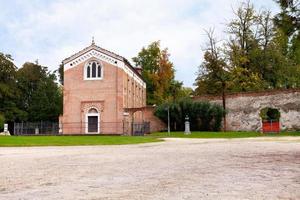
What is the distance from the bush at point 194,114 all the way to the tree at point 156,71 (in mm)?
18106

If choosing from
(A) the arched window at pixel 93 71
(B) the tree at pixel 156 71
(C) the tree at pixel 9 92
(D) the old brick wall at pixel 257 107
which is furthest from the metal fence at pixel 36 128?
(B) the tree at pixel 156 71

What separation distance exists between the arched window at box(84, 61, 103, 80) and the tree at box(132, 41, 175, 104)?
1695 cm

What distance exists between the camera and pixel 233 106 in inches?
1716

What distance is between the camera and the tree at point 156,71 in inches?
2527

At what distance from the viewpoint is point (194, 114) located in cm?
4362

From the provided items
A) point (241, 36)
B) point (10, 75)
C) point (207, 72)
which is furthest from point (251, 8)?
point (10, 75)

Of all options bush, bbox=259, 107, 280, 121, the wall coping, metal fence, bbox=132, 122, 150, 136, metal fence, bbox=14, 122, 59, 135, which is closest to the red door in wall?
bush, bbox=259, 107, 280, 121

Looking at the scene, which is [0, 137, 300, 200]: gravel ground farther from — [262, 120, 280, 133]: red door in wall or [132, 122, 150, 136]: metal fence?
[132, 122, 150, 136]: metal fence

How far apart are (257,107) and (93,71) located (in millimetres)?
18186

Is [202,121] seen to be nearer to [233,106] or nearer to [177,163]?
[233,106]

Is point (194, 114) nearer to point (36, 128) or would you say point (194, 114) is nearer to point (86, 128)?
point (86, 128)

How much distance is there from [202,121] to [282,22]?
30.3 metres

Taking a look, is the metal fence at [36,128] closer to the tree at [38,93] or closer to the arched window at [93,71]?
the arched window at [93,71]

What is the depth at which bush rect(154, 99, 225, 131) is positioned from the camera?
4316 centimetres
